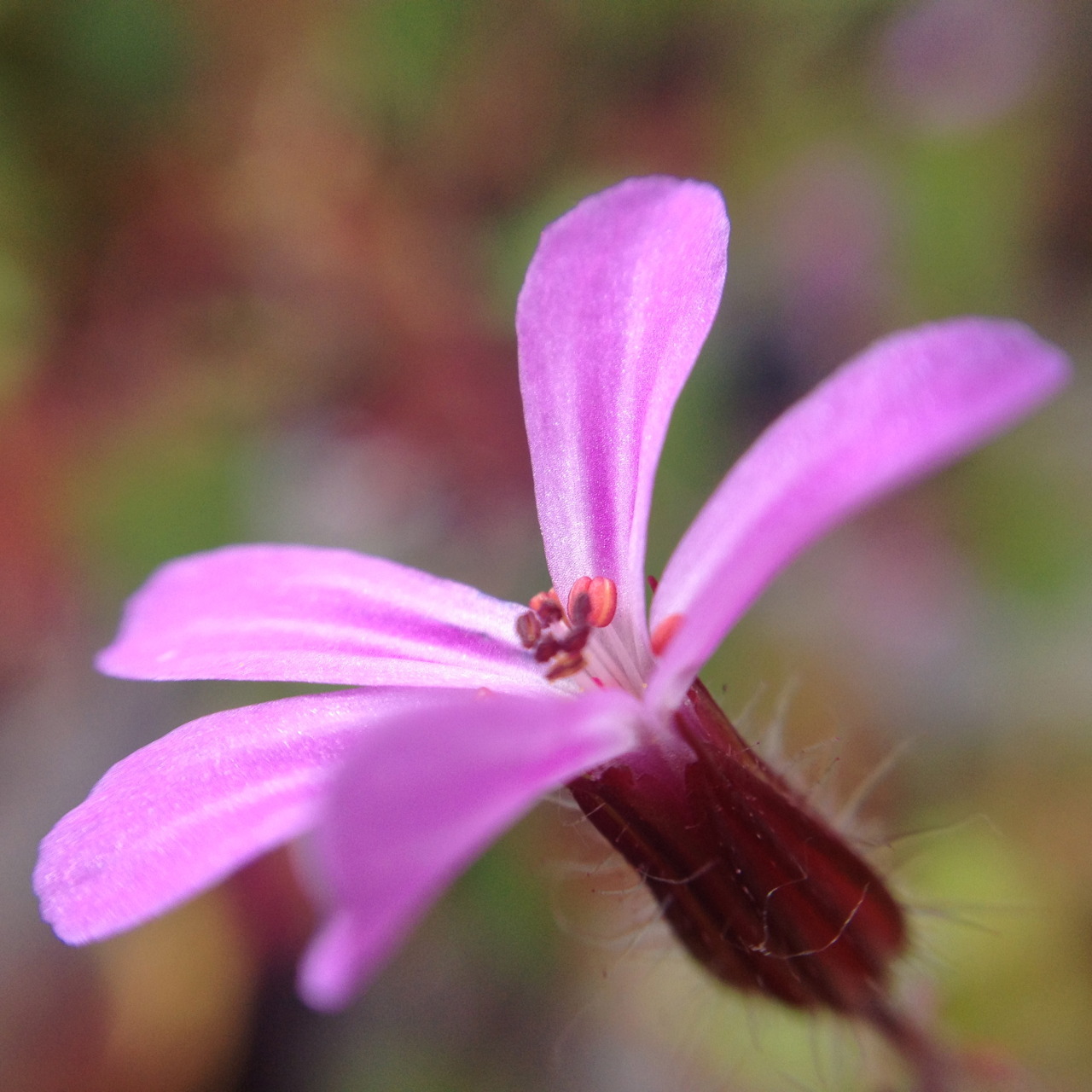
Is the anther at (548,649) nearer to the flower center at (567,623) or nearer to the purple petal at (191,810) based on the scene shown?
the flower center at (567,623)

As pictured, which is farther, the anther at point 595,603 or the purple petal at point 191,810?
the anther at point 595,603

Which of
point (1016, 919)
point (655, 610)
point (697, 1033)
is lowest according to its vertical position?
point (1016, 919)

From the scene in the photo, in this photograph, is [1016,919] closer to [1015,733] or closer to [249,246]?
[1015,733]

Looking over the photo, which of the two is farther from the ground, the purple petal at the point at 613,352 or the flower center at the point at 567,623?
the purple petal at the point at 613,352

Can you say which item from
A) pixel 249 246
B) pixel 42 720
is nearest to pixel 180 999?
pixel 42 720

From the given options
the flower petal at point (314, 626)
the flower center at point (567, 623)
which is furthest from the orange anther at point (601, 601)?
the flower petal at point (314, 626)

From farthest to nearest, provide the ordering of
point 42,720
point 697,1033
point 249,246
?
point 249,246 < point 42,720 < point 697,1033

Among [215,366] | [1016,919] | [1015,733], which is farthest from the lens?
[215,366]
